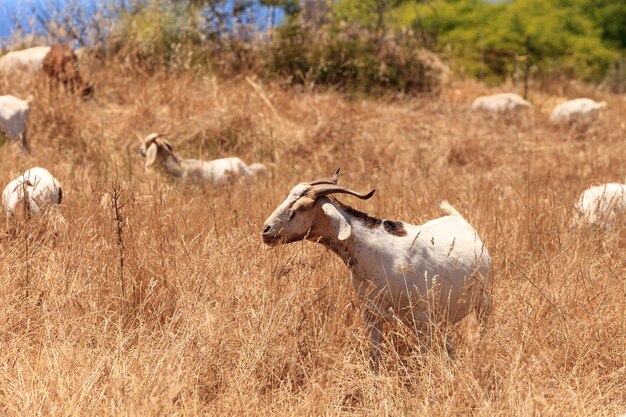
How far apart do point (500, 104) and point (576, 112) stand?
122 cm

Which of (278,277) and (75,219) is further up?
(278,277)

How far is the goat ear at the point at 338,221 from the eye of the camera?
3597 mm

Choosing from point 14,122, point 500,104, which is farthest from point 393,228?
point 500,104

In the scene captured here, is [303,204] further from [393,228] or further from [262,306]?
[262,306]

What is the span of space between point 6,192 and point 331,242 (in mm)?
2733

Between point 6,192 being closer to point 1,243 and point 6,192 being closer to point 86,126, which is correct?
point 1,243

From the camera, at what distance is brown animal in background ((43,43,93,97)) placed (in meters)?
11.1

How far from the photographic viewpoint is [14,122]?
8680mm

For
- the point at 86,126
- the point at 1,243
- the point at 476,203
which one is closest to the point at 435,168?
the point at 476,203

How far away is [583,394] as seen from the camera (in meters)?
3.50

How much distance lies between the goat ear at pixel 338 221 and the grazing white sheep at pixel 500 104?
1032cm

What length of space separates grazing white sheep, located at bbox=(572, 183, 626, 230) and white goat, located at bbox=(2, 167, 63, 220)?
11.7 ft

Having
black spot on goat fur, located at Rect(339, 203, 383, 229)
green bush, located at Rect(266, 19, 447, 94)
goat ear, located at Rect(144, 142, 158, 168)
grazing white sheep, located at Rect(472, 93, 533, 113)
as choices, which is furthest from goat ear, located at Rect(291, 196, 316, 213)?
grazing white sheep, located at Rect(472, 93, 533, 113)

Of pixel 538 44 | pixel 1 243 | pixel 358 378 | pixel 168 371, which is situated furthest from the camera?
pixel 538 44
